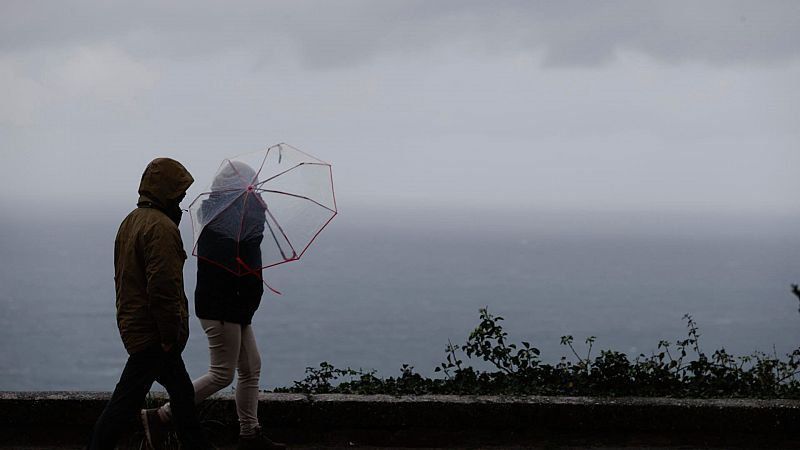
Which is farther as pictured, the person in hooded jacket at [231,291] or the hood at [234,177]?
the hood at [234,177]

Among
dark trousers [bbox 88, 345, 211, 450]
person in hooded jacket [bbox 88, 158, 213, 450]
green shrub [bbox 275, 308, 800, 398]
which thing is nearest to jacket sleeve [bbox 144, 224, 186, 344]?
person in hooded jacket [bbox 88, 158, 213, 450]

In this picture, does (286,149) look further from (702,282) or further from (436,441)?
(702,282)

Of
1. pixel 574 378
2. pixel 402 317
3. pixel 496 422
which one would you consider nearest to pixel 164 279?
pixel 496 422

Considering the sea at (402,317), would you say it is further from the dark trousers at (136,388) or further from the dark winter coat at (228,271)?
the dark trousers at (136,388)

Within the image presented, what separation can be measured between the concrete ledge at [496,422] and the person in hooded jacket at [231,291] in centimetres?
51

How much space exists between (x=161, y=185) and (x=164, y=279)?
53 cm

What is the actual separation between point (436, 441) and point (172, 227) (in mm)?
2249

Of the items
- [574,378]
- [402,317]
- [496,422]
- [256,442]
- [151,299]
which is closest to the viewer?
[151,299]

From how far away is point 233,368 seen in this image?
4.82m

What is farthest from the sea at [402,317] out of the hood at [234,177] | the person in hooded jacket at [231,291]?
the hood at [234,177]

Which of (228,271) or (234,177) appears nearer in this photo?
(228,271)

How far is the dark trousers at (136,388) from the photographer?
→ 14.1 ft

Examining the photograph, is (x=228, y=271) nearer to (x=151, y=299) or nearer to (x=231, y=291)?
(x=231, y=291)

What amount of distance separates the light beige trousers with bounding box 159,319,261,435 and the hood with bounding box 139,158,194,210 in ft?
2.42
